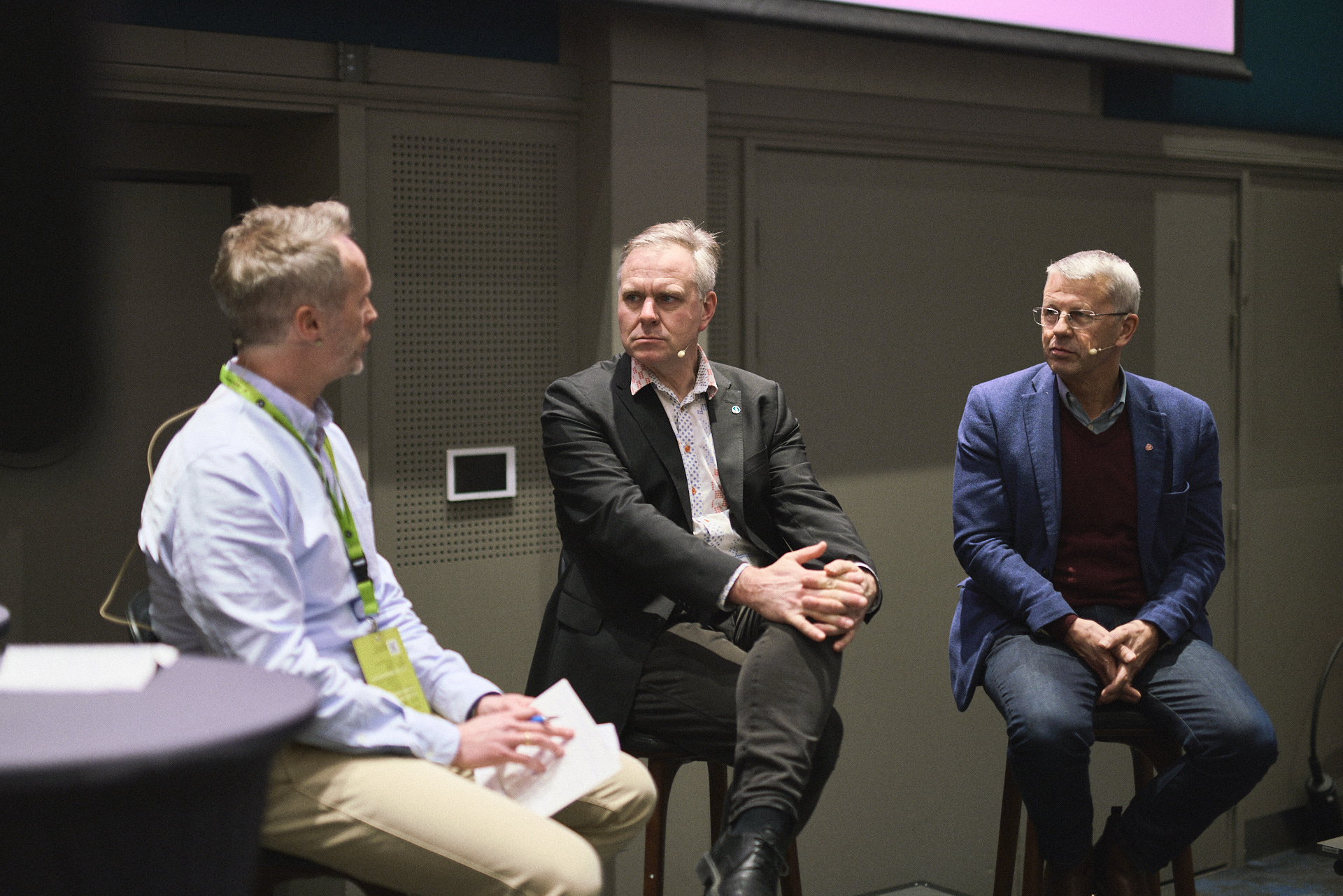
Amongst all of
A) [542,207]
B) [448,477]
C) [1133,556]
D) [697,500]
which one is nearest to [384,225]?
[542,207]


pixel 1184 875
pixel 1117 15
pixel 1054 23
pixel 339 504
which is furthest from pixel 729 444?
pixel 1117 15

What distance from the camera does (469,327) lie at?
3115 mm

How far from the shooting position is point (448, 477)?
3104 mm

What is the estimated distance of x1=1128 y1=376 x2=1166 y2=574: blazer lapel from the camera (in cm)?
266

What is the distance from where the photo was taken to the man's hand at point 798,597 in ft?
7.39

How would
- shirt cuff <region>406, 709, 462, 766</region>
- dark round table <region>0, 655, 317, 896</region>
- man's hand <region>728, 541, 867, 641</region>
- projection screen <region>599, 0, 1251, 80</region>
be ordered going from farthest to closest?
1. projection screen <region>599, 0, 1251, 80</region>
2. man's hand <region>728, 541, 867, 641</region>
3. shirt cuff <region>406, 709, 462, 766</region>
4. dark round table <region>0, 655, 317, 896</region>

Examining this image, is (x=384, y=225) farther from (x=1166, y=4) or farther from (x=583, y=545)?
(x=1166, y=4)

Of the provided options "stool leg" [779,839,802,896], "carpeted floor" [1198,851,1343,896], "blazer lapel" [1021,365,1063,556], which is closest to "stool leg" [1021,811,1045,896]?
"stool leg" [779,839,802,896]

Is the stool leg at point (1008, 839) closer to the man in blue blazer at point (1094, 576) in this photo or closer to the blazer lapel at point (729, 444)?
the man in blue blazer at point (1094, 576)

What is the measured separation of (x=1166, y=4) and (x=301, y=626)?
11.3 ft

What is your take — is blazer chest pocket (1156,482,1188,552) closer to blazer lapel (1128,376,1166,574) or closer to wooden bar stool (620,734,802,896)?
blazer lapel (1128,376,1166,574)

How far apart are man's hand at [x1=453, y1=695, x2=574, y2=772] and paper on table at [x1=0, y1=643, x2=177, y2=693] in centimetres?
48

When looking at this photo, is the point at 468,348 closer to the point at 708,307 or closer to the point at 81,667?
the point at 708,307

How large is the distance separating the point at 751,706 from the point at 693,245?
941 mm
